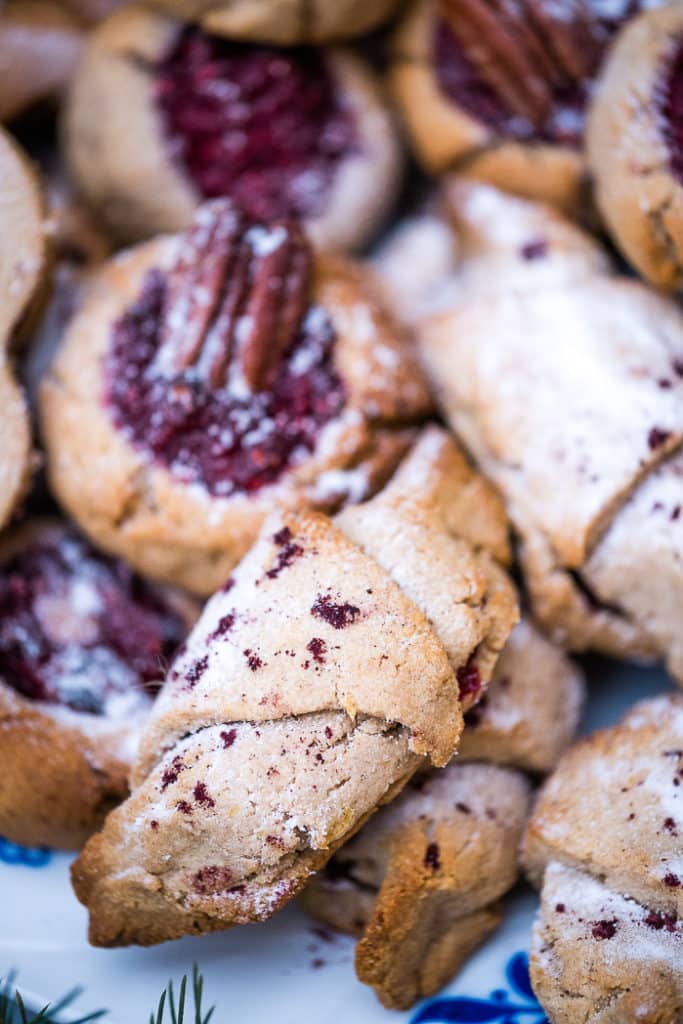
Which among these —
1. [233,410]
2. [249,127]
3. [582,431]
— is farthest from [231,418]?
[249,127]

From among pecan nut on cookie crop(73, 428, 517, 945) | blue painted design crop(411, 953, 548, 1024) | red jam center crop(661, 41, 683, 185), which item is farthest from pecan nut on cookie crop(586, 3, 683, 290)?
blue painted design crop(411, 953, 548, 1024)

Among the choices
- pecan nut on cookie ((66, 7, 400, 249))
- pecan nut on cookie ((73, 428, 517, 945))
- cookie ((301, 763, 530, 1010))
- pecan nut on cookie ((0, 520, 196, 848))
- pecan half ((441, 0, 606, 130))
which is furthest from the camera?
pecan nut on cookie ((66, 7, 400, 249))

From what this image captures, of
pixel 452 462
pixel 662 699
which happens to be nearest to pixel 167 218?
pixel 452 462

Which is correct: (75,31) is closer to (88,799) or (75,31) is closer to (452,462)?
(452,462)

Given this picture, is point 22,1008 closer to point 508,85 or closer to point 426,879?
point 426,879

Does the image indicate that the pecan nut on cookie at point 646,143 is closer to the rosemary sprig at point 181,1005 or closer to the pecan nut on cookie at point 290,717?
the pecan nut on cookie at point 290,717

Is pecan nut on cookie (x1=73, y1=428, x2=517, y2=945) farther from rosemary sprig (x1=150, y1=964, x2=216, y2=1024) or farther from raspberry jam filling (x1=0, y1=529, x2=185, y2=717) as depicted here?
raspberry jam filling (x1=0, y1=529, x2=185, y2=717)
